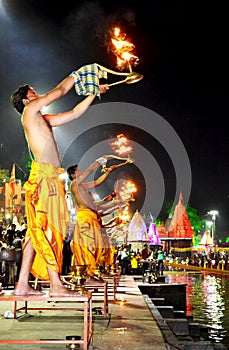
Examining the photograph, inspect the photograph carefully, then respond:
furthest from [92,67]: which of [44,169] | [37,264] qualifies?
[37,264]

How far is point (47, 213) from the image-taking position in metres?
5.18

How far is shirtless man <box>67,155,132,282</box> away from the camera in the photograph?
9.13 metres

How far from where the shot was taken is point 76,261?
916 centimetres

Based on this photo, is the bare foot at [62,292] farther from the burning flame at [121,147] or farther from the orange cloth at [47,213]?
the burning flame at [121,147]

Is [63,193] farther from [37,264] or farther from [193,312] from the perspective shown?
[193,312]

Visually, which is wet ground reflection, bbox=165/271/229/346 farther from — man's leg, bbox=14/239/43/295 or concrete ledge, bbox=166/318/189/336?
man's leg, bbox=14/239/43/295

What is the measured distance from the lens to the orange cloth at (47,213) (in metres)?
5.10

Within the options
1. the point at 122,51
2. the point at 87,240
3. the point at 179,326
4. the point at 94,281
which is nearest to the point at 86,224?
the point at 87,240

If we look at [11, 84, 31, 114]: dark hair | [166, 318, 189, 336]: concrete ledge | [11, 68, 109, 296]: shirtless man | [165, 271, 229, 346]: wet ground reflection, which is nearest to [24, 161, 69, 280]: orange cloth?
[11, 68, 109, 296]: shirtless man

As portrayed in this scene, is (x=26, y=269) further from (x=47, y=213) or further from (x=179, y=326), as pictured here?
(x=179, y=326)

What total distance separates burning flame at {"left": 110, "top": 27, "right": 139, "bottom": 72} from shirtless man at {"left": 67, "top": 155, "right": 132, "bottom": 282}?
2611 mm

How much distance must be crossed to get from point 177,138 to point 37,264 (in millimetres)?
37637

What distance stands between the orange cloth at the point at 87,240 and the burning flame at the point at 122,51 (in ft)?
11.6

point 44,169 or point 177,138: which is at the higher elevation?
point 177,138
